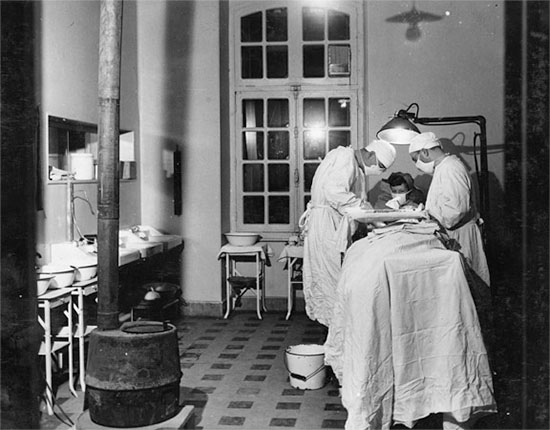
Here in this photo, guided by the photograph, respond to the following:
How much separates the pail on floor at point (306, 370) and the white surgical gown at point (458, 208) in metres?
1.53

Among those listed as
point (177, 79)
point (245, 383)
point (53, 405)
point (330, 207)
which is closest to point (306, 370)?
point (245, 383)

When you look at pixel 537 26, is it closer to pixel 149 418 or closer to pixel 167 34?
pixel 149 418

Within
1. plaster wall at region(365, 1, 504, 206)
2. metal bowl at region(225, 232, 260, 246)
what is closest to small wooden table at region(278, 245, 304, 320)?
metal bowl at region(225, 232, 260, 246)

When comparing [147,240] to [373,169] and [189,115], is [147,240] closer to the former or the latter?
[189,115]

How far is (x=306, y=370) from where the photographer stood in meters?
4.49

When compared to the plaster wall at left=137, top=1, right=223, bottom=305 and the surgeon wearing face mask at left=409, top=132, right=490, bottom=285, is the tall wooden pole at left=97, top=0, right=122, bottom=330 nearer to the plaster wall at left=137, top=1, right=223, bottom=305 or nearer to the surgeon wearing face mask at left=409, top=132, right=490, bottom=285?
the surgeon wearing face mask at left=409, top=132, right=490, bottom=285

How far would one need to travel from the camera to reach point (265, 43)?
7230mm

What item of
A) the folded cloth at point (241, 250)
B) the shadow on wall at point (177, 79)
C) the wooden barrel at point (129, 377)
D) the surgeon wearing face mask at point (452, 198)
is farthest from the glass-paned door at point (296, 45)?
the wooden barrel at point (129, 377)

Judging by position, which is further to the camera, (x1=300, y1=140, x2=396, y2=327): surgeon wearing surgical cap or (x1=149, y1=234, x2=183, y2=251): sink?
(x1=149, y1=234, x2=183, y2=251): sink

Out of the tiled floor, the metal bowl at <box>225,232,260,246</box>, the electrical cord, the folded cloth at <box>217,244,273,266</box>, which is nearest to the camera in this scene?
the electrical cord

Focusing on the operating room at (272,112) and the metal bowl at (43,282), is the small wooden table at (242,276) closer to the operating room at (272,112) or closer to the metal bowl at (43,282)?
the operating room at (272,112)

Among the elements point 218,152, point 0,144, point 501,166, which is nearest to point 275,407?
point 0,144

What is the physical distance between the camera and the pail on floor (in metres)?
4.49

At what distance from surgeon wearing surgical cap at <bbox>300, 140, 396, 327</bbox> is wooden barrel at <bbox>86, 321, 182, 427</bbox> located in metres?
2.24
